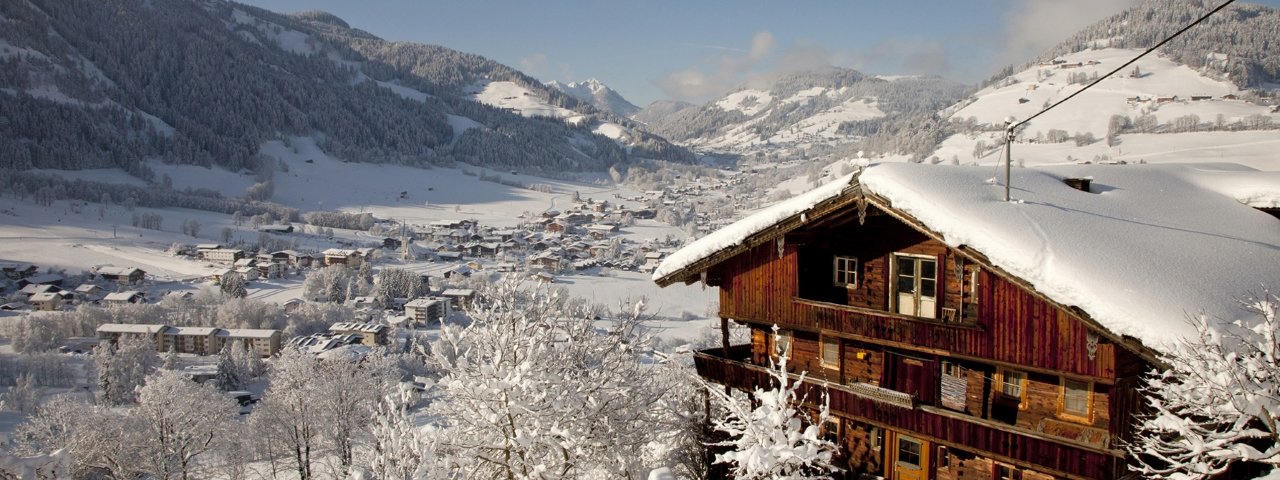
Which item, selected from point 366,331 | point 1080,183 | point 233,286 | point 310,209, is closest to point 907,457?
point 1080,183

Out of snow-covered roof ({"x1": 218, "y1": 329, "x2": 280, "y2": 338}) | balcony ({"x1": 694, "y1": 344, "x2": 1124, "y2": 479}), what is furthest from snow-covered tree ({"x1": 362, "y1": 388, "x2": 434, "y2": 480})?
snow-covered roof ({"x1": 218, "y1": 329, "x2": 280, "y2": 338})

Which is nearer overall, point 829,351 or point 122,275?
point 829,351

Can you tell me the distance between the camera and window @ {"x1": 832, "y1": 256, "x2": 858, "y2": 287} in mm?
11219

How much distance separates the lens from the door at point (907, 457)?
10562 millimetres

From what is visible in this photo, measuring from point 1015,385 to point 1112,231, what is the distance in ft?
8.30

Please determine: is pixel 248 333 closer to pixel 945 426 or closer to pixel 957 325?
pixel 945 426

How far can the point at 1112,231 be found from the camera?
8.65 m

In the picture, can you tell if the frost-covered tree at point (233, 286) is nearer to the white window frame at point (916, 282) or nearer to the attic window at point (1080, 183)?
the white window frame at point (916, 282)

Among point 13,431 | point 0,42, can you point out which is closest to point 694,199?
point 13,431

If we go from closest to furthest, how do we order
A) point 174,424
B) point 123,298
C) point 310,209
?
point 174,424 < point 123,298 < point 310,209

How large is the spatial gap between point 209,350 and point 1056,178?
67385 mm

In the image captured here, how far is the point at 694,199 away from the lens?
180375mm

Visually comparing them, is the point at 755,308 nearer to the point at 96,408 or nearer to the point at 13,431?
the point at 96,408

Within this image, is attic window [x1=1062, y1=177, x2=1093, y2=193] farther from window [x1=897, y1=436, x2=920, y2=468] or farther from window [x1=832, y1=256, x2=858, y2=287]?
window [x1=897, y1=436, x2=920, y2=468]
